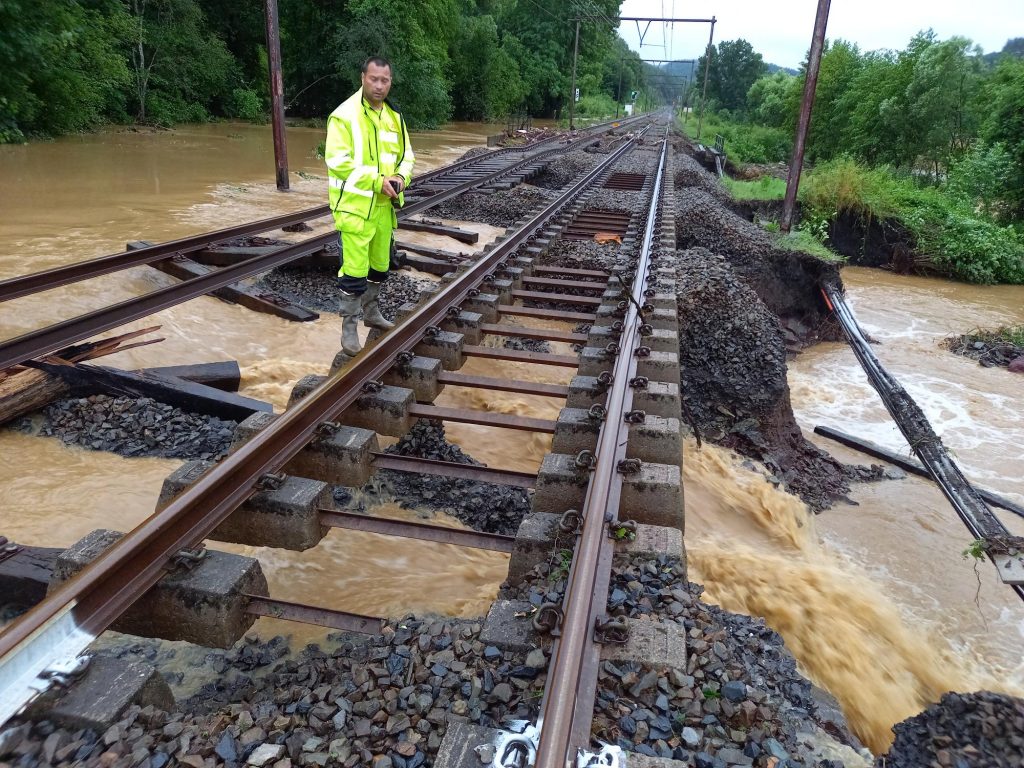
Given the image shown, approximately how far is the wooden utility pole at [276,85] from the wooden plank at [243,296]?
20.0ft

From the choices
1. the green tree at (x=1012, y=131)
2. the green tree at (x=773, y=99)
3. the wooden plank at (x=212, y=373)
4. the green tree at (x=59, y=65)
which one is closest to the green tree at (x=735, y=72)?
the green tree at (x=773, y=99)

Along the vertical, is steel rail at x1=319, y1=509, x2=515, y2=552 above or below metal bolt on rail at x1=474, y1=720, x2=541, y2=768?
below

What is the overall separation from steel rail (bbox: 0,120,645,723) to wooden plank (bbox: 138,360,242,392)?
1591mm

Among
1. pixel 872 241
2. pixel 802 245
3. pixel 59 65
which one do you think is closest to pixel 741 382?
pixel 802 245

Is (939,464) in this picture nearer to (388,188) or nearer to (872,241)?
(388,188)

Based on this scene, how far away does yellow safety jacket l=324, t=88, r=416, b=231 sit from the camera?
13.3 feet

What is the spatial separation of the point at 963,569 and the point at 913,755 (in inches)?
170

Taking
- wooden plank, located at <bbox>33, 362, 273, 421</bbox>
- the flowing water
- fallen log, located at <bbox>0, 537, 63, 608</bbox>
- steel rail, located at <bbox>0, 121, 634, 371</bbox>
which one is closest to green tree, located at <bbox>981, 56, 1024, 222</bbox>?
the flowing water

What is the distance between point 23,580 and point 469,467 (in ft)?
6.17

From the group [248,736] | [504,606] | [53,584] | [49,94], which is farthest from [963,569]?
[49,94]

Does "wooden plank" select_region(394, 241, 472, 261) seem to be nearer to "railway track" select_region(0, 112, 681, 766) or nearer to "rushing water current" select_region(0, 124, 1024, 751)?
"railway track" select_region(0, 112, 681, 766)

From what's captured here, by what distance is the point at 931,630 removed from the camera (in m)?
4.82

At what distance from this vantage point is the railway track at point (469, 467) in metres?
1.84

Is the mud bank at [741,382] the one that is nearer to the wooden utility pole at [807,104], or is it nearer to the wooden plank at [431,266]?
the wooden plank at [431,266]
